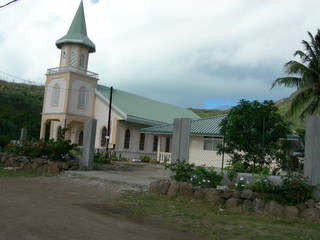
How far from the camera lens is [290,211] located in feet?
28.2

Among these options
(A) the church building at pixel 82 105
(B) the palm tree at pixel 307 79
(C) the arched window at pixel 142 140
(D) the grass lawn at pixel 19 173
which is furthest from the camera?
(C) the arched window at pixel 142 140

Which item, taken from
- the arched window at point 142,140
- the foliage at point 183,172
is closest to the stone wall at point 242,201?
the foliage at point 183,172

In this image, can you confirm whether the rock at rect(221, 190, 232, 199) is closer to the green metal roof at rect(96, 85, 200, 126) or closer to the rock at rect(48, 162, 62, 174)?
the rock at rect(48, 162, 62, 174)

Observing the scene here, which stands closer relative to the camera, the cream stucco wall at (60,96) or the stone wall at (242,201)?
the stone wall at (242,201)

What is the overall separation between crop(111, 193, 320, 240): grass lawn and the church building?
22292 millimetres

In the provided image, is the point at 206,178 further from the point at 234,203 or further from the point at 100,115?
the point at 100,115

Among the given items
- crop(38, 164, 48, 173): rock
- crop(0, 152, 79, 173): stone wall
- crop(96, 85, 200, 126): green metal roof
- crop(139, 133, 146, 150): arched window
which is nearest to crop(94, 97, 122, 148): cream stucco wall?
crop(96, 85, 200, 126): green metal roof

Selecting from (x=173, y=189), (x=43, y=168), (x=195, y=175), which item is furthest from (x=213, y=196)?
(x=43, y=168)

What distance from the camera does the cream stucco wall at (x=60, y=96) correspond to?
32.1 meters

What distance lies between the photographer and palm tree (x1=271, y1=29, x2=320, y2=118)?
20688mm

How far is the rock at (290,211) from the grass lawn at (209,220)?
0.29 m

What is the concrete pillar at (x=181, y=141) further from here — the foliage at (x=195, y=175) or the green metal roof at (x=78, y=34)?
the green metal roof at (x=78, y=34)

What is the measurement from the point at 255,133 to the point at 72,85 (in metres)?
23.6

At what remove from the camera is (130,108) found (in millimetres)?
33906
